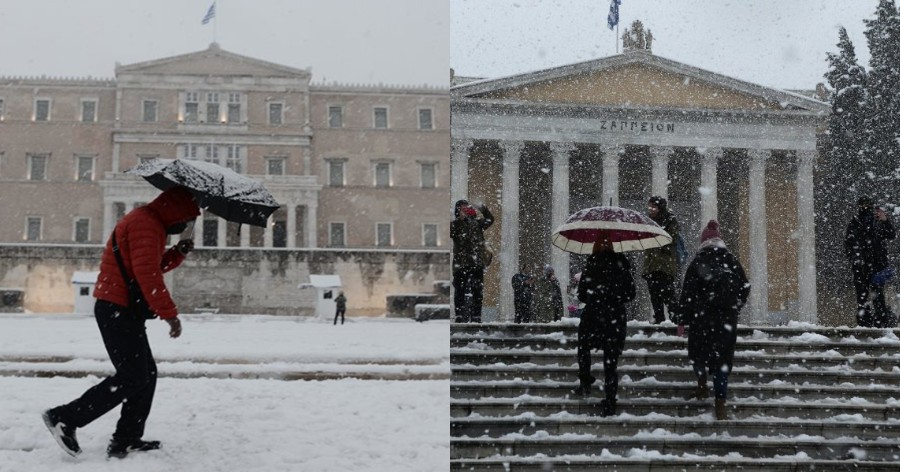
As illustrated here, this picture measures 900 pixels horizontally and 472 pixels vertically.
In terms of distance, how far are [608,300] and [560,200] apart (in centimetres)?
166

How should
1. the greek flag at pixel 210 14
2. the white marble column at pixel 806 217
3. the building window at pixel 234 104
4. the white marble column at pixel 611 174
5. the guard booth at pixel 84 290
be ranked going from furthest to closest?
the white marble column at pixel 611 174
the white marble column at pixel 806 217
the greek flag at pixel 210 14
the building window at pixel 234 104
the guard booth at pixel 84 290

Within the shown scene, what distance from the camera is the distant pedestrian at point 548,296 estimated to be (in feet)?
14.1

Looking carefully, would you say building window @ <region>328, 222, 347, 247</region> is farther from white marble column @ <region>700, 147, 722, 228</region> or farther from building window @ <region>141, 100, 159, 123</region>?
white marble column @ <region>700, 147, 722, 228</region>

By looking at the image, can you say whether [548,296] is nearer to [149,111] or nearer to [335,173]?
[335,173]

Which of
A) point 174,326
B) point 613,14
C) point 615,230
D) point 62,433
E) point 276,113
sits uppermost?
point 613,14

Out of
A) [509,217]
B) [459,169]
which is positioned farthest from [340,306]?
[509,217]

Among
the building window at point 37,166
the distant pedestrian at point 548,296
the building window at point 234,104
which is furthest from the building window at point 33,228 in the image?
the distant pedestrian at point 548,296

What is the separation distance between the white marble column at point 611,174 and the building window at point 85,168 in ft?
9.78

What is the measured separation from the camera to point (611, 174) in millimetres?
5273

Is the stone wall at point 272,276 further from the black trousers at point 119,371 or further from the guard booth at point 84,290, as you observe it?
the black trousers at point 119,371

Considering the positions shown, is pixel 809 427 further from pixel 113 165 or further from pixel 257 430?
pixel 113 165

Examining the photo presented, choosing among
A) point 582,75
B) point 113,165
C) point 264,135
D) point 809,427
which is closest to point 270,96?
point 264,135

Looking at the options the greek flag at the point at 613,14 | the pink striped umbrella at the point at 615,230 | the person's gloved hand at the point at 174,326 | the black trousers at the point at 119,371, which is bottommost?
the black trousers at the point at 119,371

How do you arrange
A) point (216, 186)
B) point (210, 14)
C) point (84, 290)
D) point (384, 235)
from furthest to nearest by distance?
point (210, 14)
point (384, 235)
point (84, 290)
point (216, 186)
